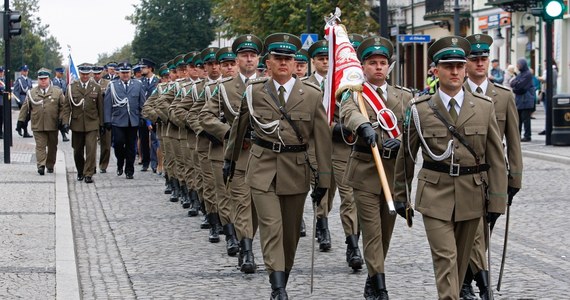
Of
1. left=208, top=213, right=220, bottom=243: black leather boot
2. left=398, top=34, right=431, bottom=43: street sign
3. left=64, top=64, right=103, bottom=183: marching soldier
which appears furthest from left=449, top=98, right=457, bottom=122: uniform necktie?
left=398, top=34, right=431, bottom=43: street sign

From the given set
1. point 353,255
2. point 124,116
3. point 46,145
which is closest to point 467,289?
point 353,255

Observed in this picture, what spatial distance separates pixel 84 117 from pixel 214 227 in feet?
28.3

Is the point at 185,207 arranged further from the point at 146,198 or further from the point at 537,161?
the point at 537,161

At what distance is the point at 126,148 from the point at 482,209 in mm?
13940

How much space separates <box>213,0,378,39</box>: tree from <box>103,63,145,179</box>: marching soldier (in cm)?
2812

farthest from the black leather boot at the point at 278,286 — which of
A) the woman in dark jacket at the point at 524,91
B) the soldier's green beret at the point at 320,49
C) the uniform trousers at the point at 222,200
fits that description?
the woman in dark jacket at the point at 524,91

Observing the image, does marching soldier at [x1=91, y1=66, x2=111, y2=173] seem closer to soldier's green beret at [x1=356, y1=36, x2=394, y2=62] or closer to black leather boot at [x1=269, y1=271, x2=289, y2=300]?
soldier's green beret at [x1=356, y1=36, x2=394, y2=62]

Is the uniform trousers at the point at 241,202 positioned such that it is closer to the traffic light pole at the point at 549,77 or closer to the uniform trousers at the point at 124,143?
the uniform trousers at the point at 124,143

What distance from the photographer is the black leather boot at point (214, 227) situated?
489 inches

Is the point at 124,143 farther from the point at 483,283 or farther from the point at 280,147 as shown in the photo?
the point at 483,283

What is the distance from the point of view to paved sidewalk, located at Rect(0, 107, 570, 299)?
939cm

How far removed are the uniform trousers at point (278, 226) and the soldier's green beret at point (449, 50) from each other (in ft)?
5.60

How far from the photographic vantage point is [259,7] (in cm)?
5106

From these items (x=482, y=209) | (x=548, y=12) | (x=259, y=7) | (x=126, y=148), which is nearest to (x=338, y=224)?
(x=482, y=209)
